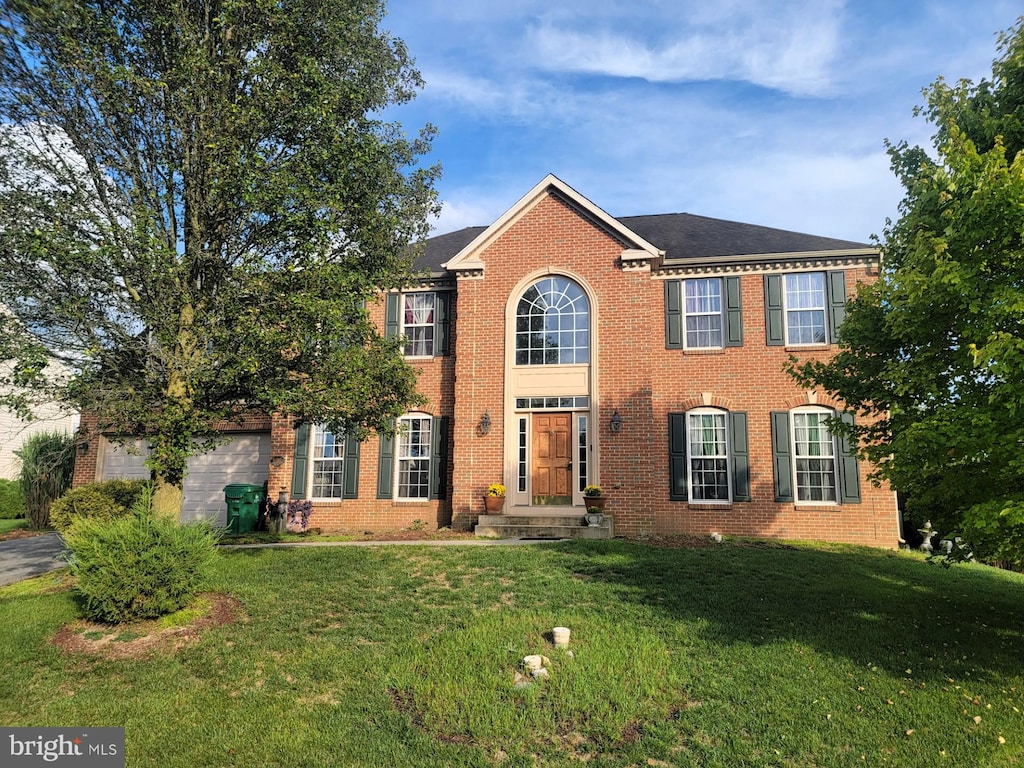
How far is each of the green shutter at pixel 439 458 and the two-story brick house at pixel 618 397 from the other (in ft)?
0.11

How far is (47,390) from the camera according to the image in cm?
780

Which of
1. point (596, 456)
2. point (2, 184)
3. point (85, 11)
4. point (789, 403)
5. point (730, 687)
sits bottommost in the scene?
point (730, 687)

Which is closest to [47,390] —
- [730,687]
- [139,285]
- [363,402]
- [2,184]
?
[139,285]

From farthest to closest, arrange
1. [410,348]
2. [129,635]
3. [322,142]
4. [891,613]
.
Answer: [410,348], [322,142], [891,613], [129,635]

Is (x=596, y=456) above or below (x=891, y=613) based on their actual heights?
above

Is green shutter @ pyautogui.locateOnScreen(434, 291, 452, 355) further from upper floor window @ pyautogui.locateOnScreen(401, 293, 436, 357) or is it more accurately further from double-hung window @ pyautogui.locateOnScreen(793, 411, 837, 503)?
double-hung window @ pyautogui.locateOnScreen(793, 411, 837, 503)

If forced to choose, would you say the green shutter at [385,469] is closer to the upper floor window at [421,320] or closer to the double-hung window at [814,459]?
the upper floor window at [421,320]

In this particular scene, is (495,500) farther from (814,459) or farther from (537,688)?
(537,688)

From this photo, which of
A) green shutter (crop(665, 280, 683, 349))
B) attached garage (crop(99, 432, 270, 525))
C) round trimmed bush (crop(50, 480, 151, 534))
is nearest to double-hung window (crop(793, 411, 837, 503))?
green shutter (crop(665, 280, 683, 349))

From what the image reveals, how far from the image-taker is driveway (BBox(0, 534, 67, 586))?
1043 centimetres

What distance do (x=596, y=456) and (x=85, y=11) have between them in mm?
11030

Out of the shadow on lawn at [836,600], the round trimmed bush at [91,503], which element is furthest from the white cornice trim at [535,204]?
the round trimmed bush at [91,503]

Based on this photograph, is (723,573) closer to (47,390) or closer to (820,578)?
(820,578)

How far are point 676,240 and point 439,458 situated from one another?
7959 millimetres
